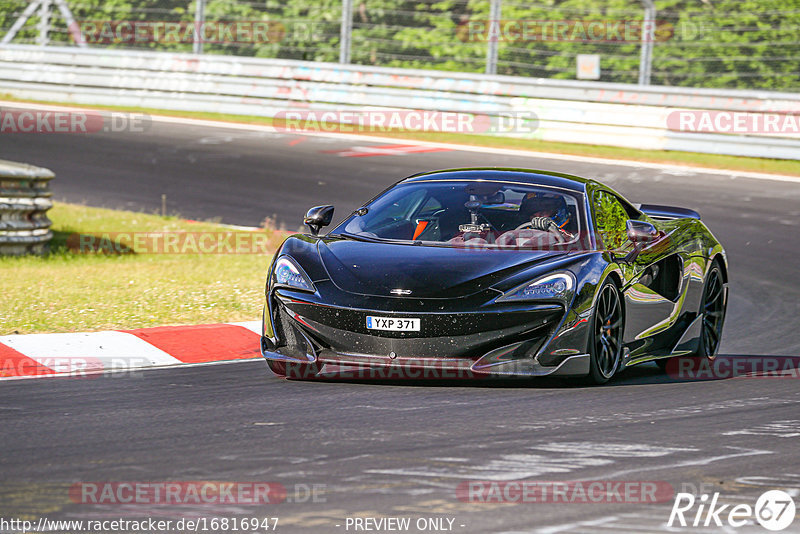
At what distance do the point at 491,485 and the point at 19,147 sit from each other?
664 inches

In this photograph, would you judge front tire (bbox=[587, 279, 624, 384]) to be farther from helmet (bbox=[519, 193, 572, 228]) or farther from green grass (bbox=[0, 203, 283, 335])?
green grass (bbox=[0, 203, 283, 335])

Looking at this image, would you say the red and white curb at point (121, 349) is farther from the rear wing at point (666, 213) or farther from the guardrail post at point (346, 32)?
the guardrail post at point (346, 32)

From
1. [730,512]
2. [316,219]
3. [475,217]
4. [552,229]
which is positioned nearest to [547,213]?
[552,229]

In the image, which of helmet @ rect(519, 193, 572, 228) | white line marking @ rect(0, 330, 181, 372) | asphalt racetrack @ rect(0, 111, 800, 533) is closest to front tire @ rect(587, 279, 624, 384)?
asphalt racetrack @ rect(0, 111, 800, 533)

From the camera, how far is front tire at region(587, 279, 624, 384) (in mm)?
7496

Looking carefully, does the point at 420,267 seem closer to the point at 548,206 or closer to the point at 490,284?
the point at 490,284

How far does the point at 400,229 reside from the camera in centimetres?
840

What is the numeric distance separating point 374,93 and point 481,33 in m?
2.11

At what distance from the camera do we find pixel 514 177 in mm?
8781

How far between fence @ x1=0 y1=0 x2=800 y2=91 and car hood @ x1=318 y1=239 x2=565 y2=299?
14477 mm

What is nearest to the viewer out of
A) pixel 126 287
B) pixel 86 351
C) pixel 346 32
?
pixel 86 351

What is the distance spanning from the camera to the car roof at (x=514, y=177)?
869 cm

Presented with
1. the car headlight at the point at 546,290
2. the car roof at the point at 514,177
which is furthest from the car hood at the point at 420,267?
the car roof at the point at 514,177

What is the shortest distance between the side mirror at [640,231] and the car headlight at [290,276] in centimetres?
209
